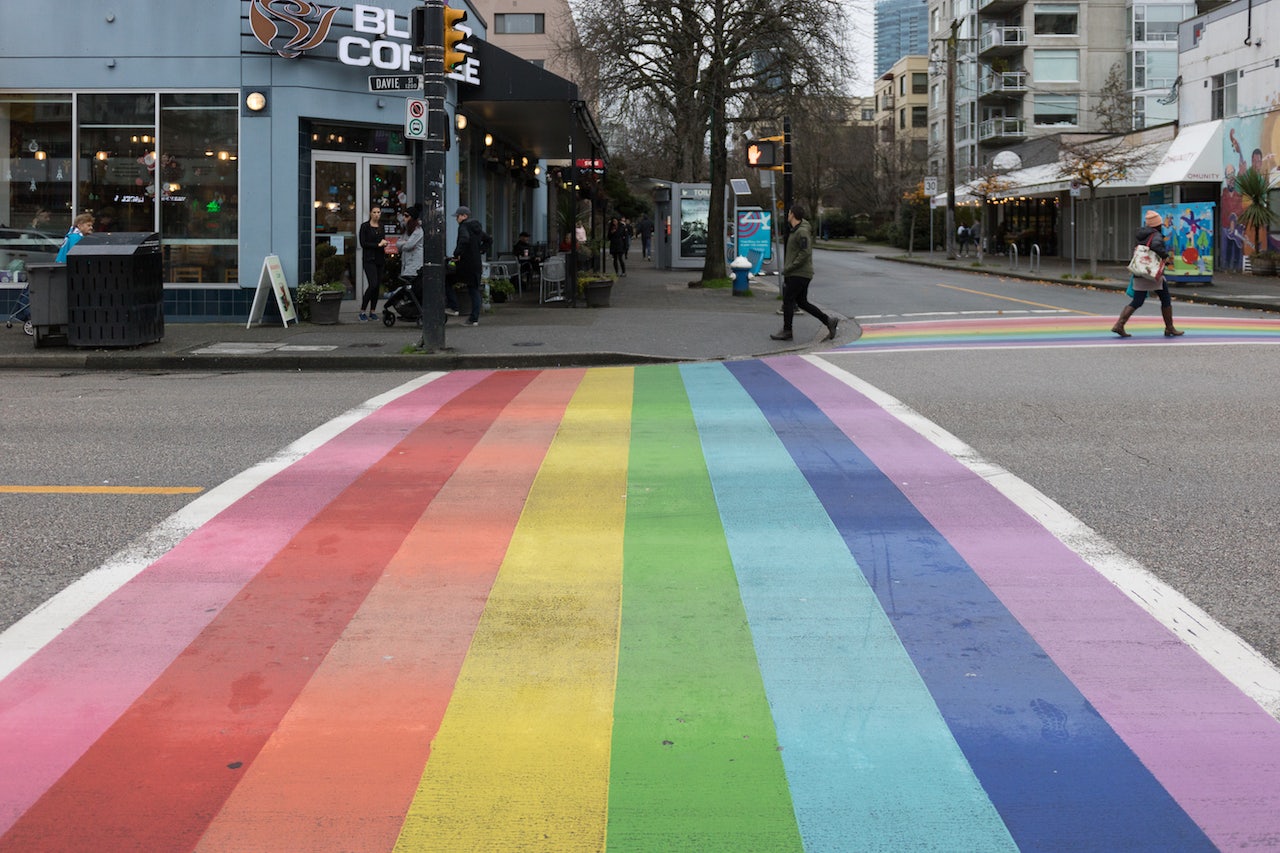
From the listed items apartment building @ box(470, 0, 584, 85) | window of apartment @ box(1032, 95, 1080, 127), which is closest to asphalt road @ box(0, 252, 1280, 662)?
window of apartment @ box(1032, 95, 1080, 127)

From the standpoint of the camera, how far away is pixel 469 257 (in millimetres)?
20828

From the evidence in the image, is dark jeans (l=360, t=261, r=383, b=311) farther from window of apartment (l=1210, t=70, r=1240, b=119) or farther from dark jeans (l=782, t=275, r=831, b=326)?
window of apartment (l=1210, t=70, r=1240, b=119)

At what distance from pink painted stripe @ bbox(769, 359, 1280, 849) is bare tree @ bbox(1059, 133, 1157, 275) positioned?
103ft

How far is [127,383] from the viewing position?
46.2ft

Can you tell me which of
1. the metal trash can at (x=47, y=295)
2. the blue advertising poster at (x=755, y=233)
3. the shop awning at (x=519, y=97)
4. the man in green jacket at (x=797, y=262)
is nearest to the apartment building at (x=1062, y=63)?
the blue advertising poster at (x=755, y=233)

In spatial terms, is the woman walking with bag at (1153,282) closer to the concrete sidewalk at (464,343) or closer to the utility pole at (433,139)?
the concrete sidewalk at (464,343)

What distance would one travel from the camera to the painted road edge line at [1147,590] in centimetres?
496

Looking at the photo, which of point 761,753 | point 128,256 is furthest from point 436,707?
point 128,256

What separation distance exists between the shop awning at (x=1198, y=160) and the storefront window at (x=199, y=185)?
28715 millimetres

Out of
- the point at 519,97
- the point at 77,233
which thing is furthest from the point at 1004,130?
the point at 77,233

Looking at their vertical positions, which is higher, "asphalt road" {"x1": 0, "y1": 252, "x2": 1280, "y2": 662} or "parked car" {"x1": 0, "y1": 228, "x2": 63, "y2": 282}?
"parked car" {"x1": 0, "y1": 228, "x2": 63, "y2": 282}

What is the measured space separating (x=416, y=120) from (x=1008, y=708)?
12716mm

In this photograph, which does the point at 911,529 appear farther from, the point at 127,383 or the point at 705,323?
the point at 705,323

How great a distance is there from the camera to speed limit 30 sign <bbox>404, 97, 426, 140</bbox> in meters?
15.7
